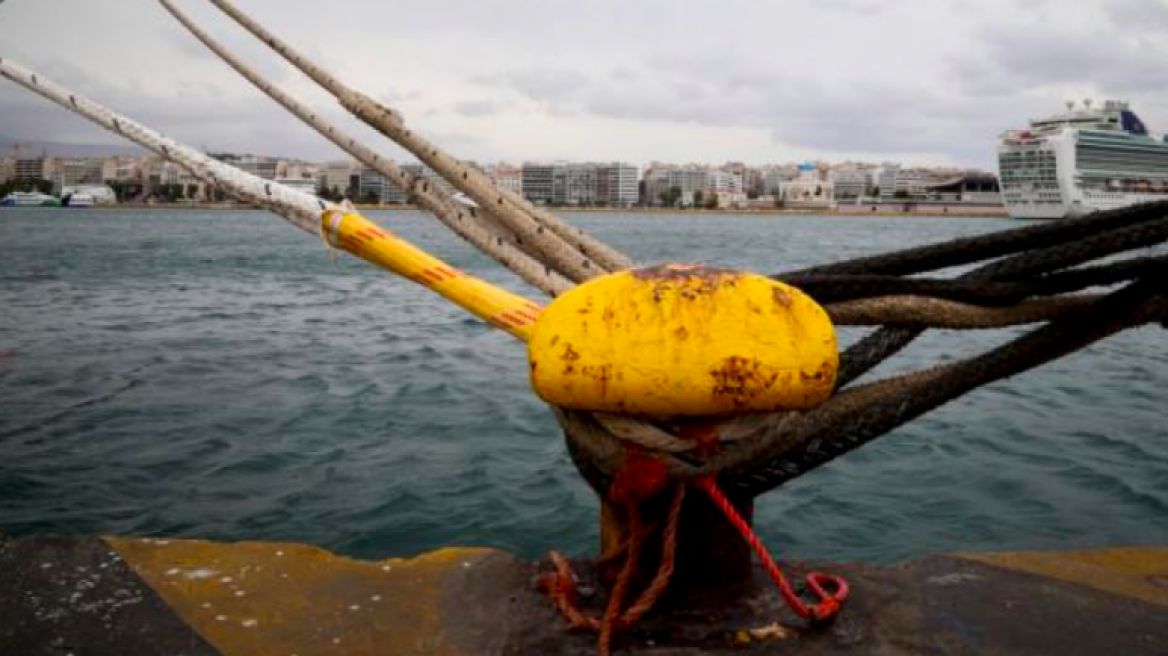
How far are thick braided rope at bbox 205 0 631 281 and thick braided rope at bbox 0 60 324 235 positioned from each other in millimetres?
339

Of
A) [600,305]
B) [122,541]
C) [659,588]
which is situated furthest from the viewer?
[122,541]

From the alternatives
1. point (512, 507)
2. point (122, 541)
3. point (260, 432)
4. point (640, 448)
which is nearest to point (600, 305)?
point (640, 448)

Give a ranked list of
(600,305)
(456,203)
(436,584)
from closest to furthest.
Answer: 1. (600,305)
2. (436,584)
3. (456,203)

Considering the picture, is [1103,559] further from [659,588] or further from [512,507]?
[512,507]

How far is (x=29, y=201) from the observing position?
356 ft

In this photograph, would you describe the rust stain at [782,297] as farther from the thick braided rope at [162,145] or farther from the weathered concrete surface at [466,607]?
the thick braided rope at [162,145]

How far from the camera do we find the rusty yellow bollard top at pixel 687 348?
5.03 ft

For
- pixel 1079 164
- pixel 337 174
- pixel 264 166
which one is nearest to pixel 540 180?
pixel 337 174

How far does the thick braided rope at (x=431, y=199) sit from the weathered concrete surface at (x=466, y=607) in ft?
2.46

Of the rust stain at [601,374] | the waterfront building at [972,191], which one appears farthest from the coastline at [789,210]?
the rust stain at [601,374]

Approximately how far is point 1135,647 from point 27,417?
6.67 m

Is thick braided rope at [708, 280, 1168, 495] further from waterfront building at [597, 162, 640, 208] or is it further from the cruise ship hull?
waterfront building at [597, 162, 640, 208]

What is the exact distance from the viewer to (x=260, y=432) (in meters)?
5.98

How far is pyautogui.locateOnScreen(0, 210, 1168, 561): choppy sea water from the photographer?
169 inches
